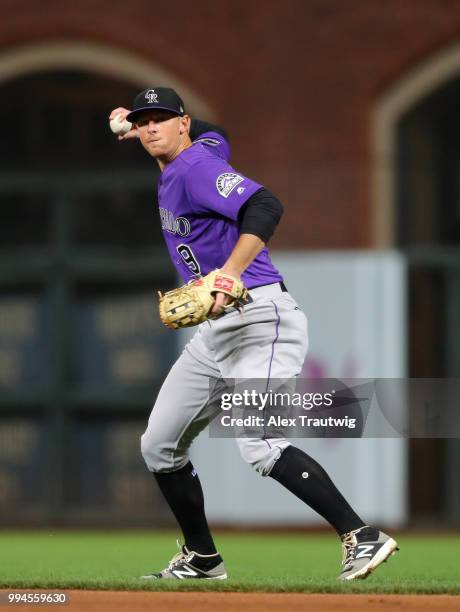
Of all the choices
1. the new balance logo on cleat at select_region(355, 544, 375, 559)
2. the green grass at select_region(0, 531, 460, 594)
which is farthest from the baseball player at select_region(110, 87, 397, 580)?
the green grass at select_region(0, 531, 460, 594)

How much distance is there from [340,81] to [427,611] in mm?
8199

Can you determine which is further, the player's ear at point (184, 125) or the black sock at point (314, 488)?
the player's ear at point (184, 125)

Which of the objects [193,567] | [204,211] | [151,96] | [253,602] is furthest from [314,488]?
[151,96]

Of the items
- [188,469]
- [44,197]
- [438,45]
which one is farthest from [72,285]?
[188,469]

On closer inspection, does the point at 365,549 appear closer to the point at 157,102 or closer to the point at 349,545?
the point at 349,545

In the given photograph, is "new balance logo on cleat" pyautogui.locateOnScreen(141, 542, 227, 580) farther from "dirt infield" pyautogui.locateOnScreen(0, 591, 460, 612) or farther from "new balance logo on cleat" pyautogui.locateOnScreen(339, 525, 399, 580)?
"dirt infield" pyautogui.locateOnScreen(0, 591, 460, 612)

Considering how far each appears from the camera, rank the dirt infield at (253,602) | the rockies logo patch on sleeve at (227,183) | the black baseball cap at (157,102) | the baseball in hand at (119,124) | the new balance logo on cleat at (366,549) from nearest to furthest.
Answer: the dirt infield at (253,602) < the new balance logo on cleat at (366,549) < the rockies logo patch on sleeve at (227,183) < the black baseball cap at (157,102) < the baseball in hand at (119,124)

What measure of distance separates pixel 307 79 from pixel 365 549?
7687 millimetres

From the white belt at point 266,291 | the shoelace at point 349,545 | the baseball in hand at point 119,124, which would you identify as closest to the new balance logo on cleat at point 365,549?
the shoelace at point 349,545

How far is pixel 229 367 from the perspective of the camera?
21.4ft

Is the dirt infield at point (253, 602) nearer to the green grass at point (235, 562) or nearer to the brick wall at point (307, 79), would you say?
the green grass at point (235, 562)

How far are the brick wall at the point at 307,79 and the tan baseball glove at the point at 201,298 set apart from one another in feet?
23.3

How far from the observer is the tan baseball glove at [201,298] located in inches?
239

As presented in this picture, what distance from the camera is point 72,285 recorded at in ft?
45.6
